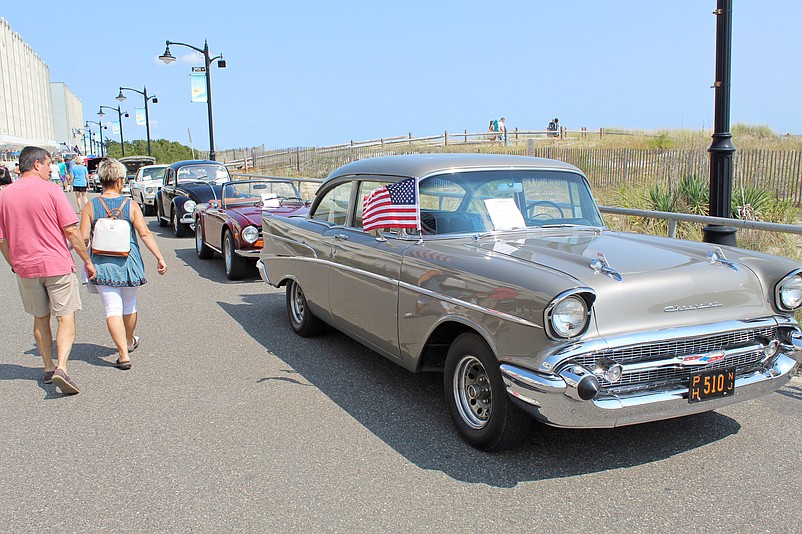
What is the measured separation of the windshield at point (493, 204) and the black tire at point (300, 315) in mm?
1991

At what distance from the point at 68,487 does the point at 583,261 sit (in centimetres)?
307

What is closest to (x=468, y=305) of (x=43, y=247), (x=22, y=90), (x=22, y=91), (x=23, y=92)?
Answer: (x=43, y=247)

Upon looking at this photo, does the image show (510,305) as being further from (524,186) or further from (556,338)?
(524,186)

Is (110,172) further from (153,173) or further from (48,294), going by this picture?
(153,173)

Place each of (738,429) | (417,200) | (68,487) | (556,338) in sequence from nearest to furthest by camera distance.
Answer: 1. (556,338)
2. (68,487)
3. (738,429)
4. (417,200)

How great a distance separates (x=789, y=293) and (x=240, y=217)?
7662mm

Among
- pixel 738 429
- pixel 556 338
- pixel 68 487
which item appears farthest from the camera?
pixel 738 429

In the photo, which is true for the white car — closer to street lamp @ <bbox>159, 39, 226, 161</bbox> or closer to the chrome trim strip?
street lamp @ <bbox>159, 39, 226, 161</bbox>

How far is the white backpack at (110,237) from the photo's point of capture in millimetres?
5824

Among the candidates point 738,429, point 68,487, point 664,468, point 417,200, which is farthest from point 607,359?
point 68,487

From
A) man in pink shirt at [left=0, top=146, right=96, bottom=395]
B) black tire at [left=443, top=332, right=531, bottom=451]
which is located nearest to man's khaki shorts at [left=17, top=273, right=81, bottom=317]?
man in pink shirt at [left=0, top=146, right=96, bottom=395]

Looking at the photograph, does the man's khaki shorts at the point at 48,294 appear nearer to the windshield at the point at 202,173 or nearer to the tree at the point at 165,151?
the windshield at the point at 202,173

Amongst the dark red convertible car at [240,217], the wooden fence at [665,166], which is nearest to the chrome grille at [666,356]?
the dark red convertible car at [240,217]

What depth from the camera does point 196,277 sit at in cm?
1059
